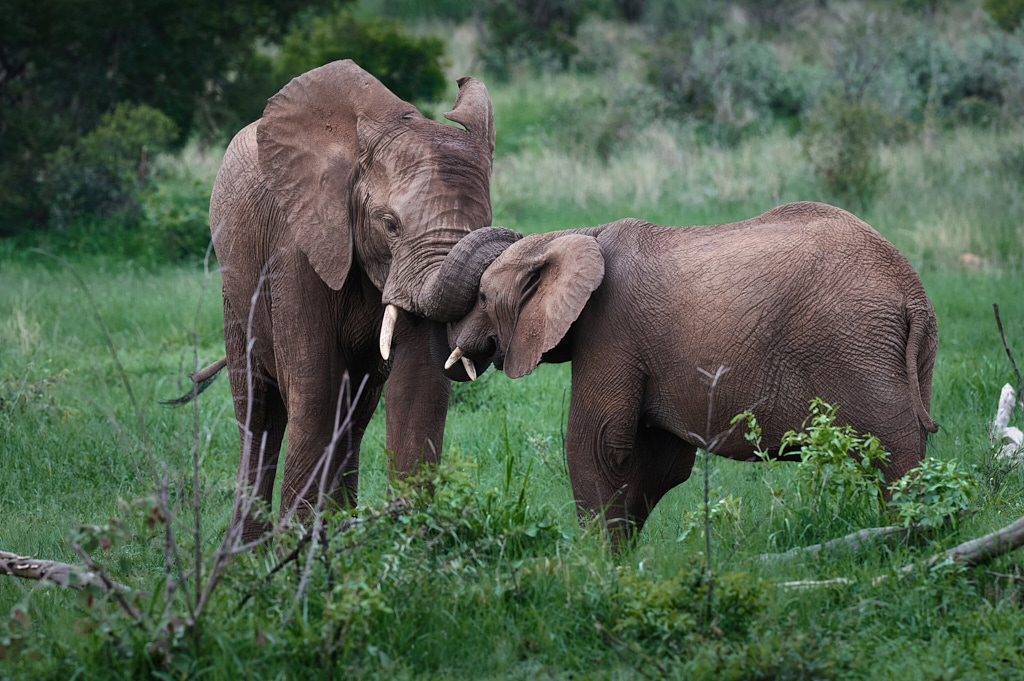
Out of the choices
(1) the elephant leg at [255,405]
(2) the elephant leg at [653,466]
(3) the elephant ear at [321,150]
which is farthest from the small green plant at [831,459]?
(1) the elephant leg at [255,405]

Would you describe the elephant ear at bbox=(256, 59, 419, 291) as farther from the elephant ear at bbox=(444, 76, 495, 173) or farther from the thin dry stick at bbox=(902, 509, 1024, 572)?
the thin dry stick at bbox=(902, 509, 1024, 572)

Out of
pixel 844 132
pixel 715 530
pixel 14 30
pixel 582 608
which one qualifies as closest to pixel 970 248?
pixel 844 132

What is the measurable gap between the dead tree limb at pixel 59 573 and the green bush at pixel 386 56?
1645 cm

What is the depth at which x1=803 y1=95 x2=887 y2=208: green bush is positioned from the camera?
15047mm

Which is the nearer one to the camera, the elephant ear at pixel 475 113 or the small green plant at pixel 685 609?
the small green plant at pixel 685 609

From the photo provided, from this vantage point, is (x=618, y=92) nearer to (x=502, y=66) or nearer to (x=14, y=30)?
(x=502, y=66)

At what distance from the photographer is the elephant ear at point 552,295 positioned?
4738mm

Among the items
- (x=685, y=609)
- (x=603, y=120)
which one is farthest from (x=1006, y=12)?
(x=685, y=609)

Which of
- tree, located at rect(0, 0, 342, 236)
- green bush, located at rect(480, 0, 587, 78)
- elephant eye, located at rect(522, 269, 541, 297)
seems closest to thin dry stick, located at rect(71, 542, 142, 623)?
elephant eye, located at rect(522, 269, 541, 297)

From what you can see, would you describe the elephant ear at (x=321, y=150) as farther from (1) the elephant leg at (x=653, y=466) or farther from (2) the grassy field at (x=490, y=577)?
(1) the elephant leg at (x=653, y=466)

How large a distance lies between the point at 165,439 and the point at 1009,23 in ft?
79.7

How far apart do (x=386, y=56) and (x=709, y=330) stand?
16.9 meters

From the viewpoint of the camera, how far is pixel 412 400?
17.2ft

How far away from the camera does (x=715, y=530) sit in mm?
4852
